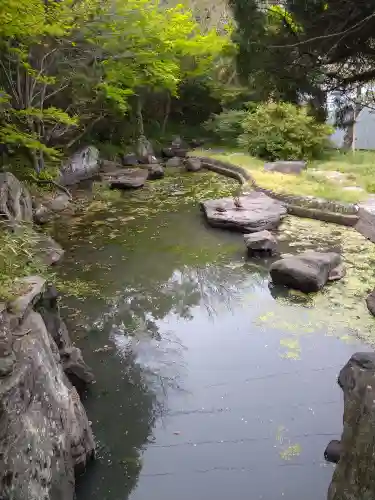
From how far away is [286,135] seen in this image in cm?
1475

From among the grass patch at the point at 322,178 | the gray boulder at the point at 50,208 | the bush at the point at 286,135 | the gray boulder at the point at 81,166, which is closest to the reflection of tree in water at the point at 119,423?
the gray boulder at the point at 50,208

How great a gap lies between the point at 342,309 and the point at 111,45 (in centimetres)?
987

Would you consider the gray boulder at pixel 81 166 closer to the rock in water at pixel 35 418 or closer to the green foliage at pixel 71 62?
the green foliage at pixel 71 62

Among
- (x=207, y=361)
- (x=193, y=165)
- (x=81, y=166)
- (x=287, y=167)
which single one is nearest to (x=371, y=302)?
(x=207, y=361)

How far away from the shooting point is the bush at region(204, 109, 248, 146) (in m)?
18.3

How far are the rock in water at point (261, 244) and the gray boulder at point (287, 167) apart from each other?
541cm

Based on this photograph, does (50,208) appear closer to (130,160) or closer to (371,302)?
(130,160)

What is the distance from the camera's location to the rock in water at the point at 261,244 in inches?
317

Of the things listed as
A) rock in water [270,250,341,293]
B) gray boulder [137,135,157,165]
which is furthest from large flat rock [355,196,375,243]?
gray boulder [137,135,157,165]

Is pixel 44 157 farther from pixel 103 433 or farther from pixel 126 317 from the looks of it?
pixel 103 433

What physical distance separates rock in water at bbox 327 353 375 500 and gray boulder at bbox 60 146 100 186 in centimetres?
1156

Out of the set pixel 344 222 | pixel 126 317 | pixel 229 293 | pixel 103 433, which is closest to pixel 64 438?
pixel 103 433

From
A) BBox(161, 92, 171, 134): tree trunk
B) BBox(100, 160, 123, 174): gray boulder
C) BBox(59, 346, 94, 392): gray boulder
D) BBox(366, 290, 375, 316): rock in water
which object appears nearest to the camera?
BBox(59, 346, 94, 392): gray boulder

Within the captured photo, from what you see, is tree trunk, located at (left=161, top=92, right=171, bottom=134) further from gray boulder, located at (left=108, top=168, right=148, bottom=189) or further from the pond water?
the pond water
